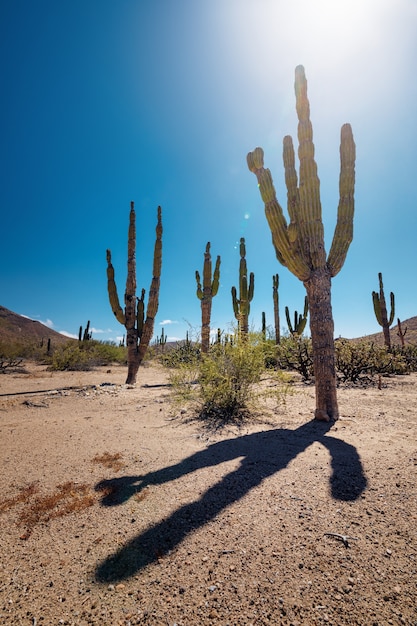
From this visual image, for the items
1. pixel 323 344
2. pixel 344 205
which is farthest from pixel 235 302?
pixel 323 344

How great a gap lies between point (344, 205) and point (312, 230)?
1154 mm

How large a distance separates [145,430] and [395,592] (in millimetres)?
3296

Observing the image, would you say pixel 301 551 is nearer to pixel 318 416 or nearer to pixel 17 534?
pixel 17 534

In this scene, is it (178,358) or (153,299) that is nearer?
(178,358)

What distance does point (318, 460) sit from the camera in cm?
302

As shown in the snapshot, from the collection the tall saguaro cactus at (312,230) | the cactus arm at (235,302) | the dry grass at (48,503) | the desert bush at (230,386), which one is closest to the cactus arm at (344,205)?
the tall saguaro cactus at (312,230)

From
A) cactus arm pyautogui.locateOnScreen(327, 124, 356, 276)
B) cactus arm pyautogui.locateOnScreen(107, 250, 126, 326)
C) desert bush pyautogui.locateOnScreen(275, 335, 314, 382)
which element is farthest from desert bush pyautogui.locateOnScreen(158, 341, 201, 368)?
cactus arm pyautogui.locateOnScreen(107, 250, 126, 326)

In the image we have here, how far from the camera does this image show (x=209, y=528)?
1938mm

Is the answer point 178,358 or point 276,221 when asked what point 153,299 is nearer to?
point 178,358

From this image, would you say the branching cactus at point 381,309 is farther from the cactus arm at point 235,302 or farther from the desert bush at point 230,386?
the desert bush at point 230,386

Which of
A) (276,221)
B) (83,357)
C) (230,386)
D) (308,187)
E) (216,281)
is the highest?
(216,281)

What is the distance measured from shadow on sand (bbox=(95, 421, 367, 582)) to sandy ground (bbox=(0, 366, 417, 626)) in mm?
12

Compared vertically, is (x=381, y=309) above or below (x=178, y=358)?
above

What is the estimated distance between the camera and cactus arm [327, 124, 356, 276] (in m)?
5.29
